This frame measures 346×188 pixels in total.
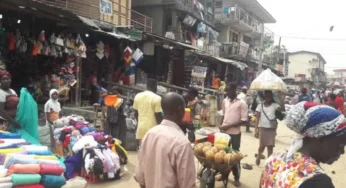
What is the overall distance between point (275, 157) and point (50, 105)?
228 inches

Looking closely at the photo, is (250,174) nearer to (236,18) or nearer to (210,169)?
(210,169)

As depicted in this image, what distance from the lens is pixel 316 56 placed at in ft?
210

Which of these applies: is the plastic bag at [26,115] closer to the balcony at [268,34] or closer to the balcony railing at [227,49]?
the balcony railing at [227,49]

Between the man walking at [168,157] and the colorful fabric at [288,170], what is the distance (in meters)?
0.62

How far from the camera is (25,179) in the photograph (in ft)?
9.20

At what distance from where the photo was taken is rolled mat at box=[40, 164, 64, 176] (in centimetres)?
300

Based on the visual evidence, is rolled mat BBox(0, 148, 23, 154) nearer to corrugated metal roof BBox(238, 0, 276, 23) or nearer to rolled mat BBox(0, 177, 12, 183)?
rolled mat BBox(0, 177, 12, 183)

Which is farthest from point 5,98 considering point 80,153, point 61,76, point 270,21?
point 270,21

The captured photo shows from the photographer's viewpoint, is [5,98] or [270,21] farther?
[270,21]

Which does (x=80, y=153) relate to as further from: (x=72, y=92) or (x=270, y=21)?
(x=270, y=21)

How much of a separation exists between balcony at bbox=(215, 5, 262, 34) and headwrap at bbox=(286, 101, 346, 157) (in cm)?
2578

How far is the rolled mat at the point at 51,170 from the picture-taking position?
3.00 metres

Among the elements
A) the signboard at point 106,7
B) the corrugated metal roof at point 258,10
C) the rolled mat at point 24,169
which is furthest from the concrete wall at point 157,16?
the rolled mat at point 24,169

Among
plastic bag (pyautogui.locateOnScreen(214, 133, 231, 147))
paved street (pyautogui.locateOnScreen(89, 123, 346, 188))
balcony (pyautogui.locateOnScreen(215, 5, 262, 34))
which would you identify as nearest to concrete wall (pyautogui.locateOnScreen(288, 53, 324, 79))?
balcony (pyautogui.locateOnScreen(215, 5, 262, 34))
